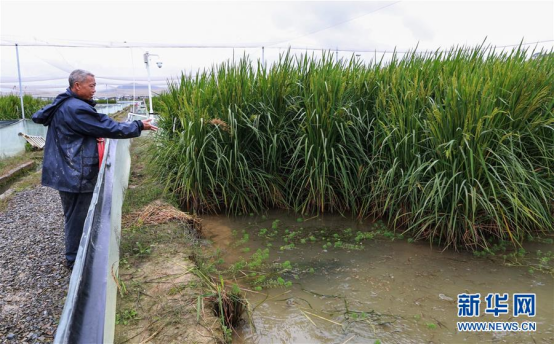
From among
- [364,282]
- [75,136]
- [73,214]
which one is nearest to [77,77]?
[75,136]

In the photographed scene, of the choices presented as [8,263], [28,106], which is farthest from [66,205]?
[28,106]

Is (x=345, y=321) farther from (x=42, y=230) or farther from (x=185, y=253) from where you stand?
(x=42, y=230)

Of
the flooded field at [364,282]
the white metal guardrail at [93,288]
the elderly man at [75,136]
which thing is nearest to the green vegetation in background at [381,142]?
the flooded field at [364,282]

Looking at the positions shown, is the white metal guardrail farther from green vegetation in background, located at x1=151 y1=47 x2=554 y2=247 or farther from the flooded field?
green vegetation in background, located at x1=151 y1=47 x2=554 y2=247

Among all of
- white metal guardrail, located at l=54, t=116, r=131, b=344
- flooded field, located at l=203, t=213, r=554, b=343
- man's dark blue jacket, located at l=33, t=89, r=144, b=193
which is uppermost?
man's dark blue jacket, located at l=33, t=89, r=144, b=193

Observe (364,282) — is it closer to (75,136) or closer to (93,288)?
(93,288)

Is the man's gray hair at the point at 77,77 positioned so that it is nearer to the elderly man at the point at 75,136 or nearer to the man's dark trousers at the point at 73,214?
the elderly man at the point at 75,136

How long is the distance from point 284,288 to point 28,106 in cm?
1513

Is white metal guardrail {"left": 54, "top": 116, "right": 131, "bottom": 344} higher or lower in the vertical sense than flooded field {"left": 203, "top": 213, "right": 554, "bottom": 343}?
higher

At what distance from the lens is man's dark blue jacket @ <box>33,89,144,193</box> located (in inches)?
112

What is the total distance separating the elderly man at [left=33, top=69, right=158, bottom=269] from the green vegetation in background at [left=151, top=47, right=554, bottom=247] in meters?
1.21

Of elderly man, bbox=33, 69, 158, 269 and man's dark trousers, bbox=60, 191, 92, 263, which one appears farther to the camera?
man's dark trousers, bbox=60, 191, 92, 263

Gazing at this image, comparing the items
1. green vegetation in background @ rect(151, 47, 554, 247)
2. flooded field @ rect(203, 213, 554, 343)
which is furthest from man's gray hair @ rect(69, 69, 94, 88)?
flooded field @ rect(203, 213, 554, 343)

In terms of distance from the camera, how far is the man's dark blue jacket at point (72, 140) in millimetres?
2854
